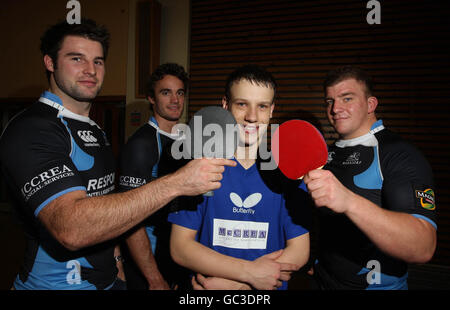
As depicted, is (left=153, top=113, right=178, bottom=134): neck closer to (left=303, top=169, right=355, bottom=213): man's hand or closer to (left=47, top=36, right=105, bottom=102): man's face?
(left=47, top=36, right=105, bottom=102): man's face

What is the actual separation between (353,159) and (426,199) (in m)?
0.48

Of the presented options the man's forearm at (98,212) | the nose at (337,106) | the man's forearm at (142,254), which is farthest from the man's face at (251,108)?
the man's forearm at (142,254)

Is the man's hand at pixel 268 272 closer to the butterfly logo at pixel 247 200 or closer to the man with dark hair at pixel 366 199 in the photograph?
the butterfly logo at pixel 247 200

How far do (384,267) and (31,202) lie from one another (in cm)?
196

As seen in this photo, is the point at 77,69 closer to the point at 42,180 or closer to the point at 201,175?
the point at 42,180

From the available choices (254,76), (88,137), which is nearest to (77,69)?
(88,137)

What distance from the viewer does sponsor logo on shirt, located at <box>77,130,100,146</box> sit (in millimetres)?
1515

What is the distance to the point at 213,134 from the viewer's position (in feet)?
3.90

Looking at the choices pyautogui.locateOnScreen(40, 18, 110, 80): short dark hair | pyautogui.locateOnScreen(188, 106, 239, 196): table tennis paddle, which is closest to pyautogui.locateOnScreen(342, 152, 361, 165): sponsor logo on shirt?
pyautogui.locateOnScreen(188, 106, 239, 196): table tennis paddle

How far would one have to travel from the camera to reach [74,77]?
1.53 m

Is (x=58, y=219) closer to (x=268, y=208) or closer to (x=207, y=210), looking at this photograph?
(x=207, y=210)

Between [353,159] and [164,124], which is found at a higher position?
[164,124]

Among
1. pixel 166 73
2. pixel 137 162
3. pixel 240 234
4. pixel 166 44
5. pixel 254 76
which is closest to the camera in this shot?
pixel 240 234

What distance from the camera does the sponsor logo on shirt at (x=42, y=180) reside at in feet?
3.69
